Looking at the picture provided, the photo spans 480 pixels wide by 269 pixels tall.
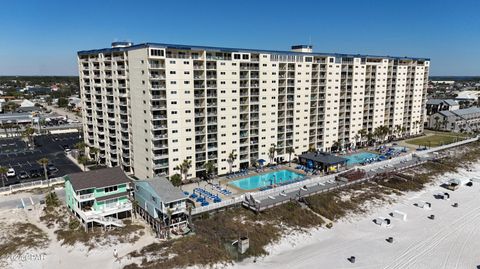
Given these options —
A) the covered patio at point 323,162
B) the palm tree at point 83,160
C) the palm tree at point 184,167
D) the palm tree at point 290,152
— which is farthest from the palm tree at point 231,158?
the palm tree at point 83,160

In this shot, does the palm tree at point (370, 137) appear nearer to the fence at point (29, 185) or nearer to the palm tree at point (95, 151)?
the palm tree at point (95, 151)

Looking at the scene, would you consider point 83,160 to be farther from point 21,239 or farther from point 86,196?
point 21,239

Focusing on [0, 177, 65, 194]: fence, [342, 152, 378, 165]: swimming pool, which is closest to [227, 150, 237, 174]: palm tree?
[342, 152, 378, 165]: swimming pool

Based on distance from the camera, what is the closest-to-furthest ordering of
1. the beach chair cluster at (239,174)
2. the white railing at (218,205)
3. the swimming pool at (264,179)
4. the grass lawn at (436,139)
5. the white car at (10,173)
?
the white railing at (218,205) < the swimming pool at (264,179) < the white car at (10,173) < the beach chair cluster at (239,174) < the grass lawn at (436,139)

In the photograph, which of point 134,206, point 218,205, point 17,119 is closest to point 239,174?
point 218,205

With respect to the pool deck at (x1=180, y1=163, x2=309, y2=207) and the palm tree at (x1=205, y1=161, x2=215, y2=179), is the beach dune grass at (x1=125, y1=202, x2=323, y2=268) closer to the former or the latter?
the pool deck at (x1=180, y1=163, x2=309, y2=207)

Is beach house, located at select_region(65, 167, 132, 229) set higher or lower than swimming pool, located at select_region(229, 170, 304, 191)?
higher

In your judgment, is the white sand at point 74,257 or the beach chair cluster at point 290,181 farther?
the beach chair cluster at point 290,181
